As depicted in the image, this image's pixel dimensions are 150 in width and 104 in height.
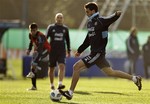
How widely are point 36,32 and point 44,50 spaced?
0.57 m

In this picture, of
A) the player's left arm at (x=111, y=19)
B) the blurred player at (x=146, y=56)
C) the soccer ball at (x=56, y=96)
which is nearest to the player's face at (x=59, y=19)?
the player's left arm at (x=111, y=19)

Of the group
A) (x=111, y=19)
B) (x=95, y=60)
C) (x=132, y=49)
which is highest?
(x=111, y=19)

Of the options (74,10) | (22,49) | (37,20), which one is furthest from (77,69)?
(37,20)

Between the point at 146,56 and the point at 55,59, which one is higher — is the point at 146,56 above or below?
below

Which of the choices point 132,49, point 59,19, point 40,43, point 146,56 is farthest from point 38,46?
point 146,56

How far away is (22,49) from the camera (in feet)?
113

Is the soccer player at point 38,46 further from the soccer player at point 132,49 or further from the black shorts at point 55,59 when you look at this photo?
the soccer player at point 132,49

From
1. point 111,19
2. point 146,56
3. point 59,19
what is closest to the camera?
point 111,19

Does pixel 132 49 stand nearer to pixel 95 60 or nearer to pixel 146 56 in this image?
pixel 146 56

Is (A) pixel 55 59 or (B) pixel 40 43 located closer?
(B) pixel 40 43

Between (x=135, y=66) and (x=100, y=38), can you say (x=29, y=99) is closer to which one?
(x=100, y=38)

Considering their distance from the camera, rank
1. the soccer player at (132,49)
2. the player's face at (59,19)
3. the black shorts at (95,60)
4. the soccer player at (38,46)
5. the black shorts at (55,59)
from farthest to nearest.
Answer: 1. the soccer player at (132,49)
2. the black shorts at (55,59)
3. the soccer player at (38,46)
4. the player's face at (59,19)
5. the black shorts at (95,60)

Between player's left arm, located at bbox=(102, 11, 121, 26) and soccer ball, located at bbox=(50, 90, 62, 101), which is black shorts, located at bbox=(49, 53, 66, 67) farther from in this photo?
soccer ball, located at bbox=(50, 90, 62, 101)

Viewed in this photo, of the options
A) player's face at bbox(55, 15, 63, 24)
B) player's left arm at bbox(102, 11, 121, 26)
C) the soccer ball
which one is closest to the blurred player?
player's face at bbox(55, 15, 63, 24)
